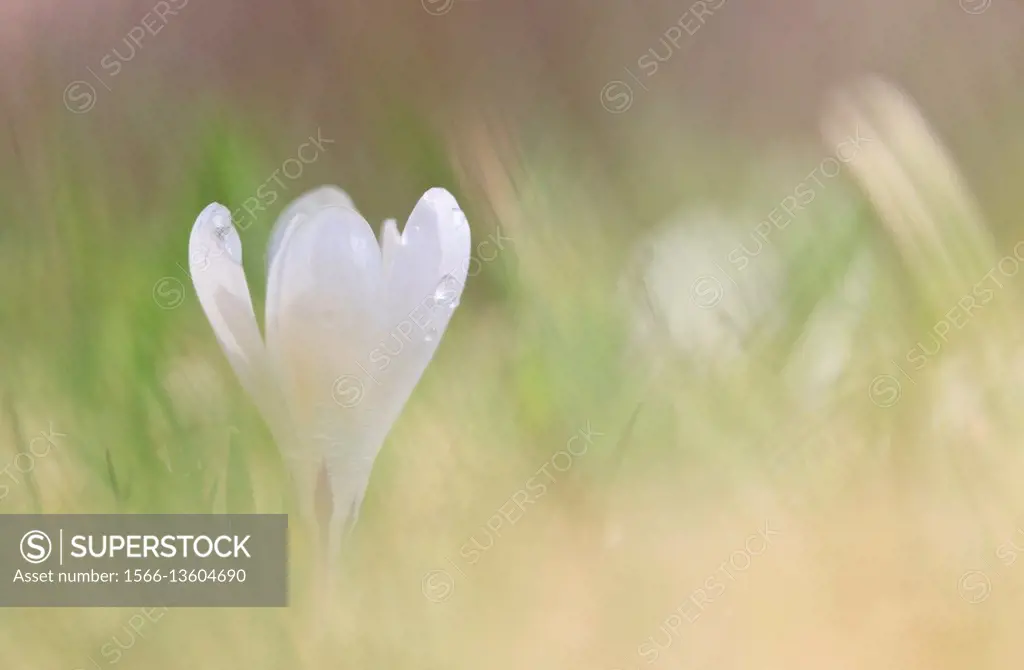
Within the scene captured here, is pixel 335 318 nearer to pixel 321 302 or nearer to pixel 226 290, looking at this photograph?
pixel 321 302

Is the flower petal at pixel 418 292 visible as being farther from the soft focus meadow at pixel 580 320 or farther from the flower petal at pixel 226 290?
the flower petal at pixel 226 290

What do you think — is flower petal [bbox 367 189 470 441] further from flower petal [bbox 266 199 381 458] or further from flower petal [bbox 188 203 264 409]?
flower petal [bbox 188 203 264 409]

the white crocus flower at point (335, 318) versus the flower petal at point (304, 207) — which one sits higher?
the flower petal at point (304, 207)

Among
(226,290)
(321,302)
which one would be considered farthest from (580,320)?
(226,290)

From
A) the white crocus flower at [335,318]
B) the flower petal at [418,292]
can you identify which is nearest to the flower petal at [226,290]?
the white crocus flower at [335,318]

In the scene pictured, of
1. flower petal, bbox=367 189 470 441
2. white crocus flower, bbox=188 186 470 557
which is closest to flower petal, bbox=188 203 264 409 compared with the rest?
white crocus flower, bbox=188 186 470 557

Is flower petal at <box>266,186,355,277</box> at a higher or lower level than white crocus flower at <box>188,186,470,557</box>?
higher
